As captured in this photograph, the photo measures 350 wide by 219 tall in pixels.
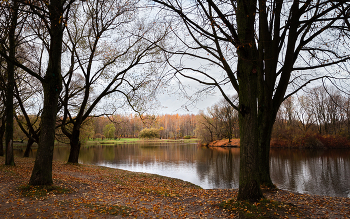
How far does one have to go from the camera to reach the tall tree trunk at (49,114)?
7125 mm

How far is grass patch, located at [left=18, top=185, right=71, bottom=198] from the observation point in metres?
6.39

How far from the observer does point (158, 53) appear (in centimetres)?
1546

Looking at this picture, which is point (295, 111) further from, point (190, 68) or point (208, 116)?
point (190, 68)

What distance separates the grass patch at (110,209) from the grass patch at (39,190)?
1.67 metres

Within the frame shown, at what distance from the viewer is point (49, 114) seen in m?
7.27

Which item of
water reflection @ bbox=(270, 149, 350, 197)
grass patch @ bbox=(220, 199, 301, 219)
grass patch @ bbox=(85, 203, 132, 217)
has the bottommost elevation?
water reflection @ bbox=(270, 149, 350, 197)

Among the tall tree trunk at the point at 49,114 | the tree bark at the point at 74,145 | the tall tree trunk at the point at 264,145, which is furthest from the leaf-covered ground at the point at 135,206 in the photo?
the tree bark at the point at 74,145

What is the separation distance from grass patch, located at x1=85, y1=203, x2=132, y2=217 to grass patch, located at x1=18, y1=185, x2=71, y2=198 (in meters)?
1.67

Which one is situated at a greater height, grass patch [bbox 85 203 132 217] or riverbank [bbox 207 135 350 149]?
grass patch [bbox 85 203 132 217]

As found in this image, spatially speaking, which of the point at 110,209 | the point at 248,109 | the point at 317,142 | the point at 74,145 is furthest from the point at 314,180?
the point at 317,142

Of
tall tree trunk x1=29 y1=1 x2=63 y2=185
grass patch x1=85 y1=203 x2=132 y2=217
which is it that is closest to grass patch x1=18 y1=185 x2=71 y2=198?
tall tree trunk x1=29 y1=1 x2=63 y2=185

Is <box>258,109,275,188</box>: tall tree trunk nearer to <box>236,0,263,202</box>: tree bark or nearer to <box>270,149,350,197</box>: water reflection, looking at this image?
<box>236,0,263,202</box>: tree bark

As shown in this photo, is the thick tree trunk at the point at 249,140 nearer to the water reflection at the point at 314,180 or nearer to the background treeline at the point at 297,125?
the water reflection at the point at 314,180

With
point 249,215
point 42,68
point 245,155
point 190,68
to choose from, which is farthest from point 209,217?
point 42,68
